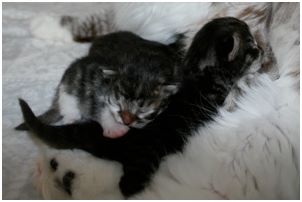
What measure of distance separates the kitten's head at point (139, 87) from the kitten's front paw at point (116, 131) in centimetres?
2

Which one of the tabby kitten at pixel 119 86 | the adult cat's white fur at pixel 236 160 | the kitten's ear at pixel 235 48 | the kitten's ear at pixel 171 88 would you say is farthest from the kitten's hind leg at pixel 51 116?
the kitten's ear at pixel 235 48

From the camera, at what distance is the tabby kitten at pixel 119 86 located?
47.6 inches

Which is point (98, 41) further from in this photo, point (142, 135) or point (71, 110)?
point (142, 135)

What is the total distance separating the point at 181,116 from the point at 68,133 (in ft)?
0.92

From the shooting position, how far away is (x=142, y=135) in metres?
1.13

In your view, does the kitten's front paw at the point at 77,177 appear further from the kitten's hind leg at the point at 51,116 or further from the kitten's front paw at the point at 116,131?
the kitten's hind leg at the point at 51,116

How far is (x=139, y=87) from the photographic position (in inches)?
47.3

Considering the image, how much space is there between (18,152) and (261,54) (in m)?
0.68

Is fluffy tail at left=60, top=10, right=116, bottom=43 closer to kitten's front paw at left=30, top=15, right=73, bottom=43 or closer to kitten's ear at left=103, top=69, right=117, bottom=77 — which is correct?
kitten's front paw at left=30, top=15, right=73, bottom=43

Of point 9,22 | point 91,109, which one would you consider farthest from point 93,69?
point 9,22

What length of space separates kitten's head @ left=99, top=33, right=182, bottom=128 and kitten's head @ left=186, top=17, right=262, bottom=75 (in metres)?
0.07

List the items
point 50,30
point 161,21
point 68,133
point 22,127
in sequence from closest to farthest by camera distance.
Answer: point 68,133 < point 22,127 < point 161,21 < point 50,30

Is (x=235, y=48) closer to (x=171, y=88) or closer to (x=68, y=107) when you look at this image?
(x=171, y=88)

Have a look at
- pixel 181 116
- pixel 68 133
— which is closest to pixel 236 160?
pixel 181 116
